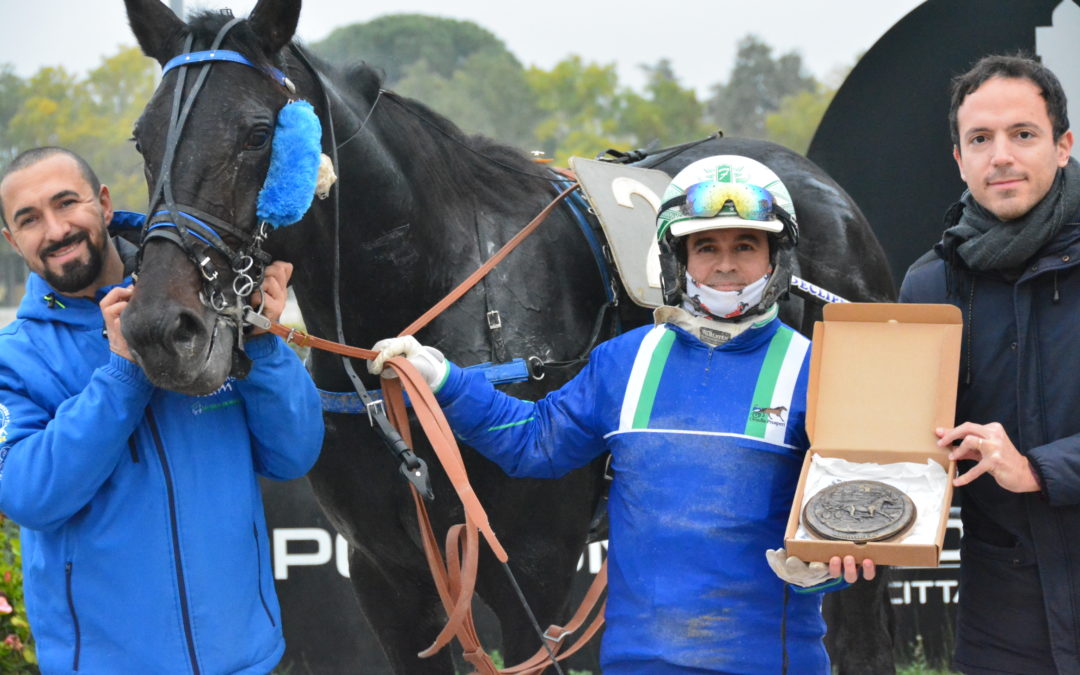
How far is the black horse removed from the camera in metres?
2.47

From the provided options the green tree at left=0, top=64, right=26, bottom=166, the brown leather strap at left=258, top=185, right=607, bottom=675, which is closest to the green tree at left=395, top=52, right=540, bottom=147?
the green tree at left=0, top=64, right=26, bottom=166

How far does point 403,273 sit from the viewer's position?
292cm

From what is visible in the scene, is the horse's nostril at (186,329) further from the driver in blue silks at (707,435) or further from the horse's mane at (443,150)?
the horse's mane at (443,150)

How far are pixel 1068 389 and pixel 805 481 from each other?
541mm

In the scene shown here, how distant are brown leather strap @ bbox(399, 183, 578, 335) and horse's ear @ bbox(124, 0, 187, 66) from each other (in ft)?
2.75

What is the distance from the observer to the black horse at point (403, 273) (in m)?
2.47

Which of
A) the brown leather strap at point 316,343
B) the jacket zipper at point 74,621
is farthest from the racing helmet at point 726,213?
the jacket zipper at point 74,621

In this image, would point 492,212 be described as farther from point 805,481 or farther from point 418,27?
point 418,27

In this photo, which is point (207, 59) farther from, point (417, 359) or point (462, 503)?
point (462, 503)

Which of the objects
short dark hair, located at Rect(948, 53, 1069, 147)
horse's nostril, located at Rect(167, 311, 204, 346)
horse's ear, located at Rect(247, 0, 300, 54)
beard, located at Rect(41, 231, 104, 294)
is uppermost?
horse's ear, located at Rect(247, 0, 300, 54)

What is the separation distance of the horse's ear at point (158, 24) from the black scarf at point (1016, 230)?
67.8 inches

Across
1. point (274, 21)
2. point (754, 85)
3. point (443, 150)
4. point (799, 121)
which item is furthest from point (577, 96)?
point (274, 21)

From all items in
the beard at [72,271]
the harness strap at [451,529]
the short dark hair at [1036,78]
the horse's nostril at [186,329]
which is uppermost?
the short dark hair at [1036,78]

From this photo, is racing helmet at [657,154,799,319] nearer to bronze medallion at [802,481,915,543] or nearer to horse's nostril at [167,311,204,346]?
bronze medallion at [802,481,915,543]
